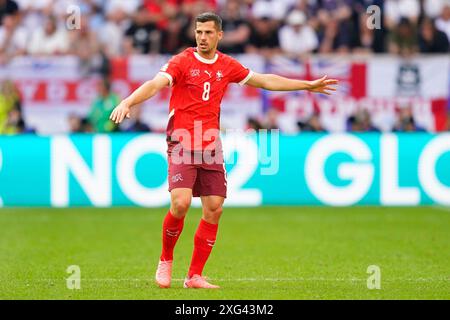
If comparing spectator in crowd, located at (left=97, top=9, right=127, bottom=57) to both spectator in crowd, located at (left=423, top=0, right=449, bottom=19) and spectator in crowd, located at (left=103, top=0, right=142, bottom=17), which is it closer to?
spectator in crowd, located at (left=103, top=0, right=142, bottom=17)

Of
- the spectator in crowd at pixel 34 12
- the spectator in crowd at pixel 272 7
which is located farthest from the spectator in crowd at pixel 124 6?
the spectator in crowd at pixel 272 7

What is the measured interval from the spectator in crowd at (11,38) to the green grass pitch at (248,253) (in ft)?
13.5

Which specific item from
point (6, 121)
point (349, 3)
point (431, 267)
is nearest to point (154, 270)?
point (431, 267)

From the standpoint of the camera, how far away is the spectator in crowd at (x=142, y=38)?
69.3 ft

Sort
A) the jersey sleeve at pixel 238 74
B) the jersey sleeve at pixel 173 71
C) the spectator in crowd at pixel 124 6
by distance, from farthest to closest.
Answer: the spectator in crowd at pixel 124 6 < the jersey sleeve at pixel 238 74 < the jersey sleeve at pixel 173 71

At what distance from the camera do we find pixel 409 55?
2083 cm

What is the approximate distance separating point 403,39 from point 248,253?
32.3 feet

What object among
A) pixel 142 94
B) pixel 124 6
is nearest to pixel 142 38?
pixel 124 6

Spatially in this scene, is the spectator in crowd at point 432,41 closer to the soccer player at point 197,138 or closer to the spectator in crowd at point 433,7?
Result: the spectator in crowd at point 433,7

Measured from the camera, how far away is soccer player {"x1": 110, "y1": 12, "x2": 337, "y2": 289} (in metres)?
9.54

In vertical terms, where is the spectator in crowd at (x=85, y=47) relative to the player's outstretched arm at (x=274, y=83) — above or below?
above

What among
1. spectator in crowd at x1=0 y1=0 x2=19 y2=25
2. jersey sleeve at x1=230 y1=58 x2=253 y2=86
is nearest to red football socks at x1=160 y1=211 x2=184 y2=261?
jersey sleeve at x1=230 y1=58 x2=253 y2=86

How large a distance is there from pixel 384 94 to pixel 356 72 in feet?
2.21
